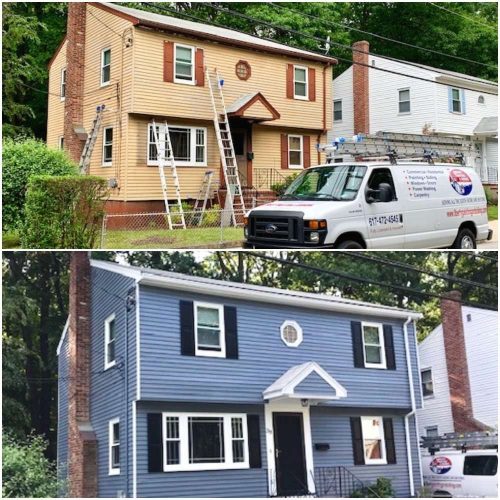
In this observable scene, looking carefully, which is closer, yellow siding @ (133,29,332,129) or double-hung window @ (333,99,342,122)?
yellow siding @ (133,29,332,129)

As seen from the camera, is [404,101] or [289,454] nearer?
[289,454]

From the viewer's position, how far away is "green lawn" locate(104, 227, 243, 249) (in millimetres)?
16594

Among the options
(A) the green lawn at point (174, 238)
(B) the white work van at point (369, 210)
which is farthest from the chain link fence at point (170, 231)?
(B) the white work van at point (369, 210)

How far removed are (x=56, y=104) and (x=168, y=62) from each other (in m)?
7.62

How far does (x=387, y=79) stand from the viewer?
116ft

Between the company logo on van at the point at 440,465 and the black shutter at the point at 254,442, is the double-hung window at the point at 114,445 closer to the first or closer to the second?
the black shutter at the point at 254,442

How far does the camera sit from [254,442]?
15.8 metres

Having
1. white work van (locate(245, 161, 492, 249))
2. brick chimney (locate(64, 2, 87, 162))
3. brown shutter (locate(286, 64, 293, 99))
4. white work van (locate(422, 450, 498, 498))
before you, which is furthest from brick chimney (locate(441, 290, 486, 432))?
brick chimney (locate(64, 2, 87, 162))

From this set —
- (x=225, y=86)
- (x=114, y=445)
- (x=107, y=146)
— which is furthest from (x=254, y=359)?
(x=225, y=86)

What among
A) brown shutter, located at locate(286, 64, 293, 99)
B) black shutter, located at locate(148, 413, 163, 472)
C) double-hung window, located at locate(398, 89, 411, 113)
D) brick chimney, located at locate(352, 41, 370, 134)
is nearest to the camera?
black shutter, located at locate(148, 413, 163, 472)

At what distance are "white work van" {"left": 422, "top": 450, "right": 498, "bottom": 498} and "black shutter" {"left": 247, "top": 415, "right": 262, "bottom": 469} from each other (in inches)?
218

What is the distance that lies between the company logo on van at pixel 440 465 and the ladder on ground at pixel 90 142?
14765 millimetres

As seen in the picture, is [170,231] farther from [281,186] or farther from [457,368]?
[457,368]

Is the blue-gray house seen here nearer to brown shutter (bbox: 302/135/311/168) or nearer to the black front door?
the black front door
